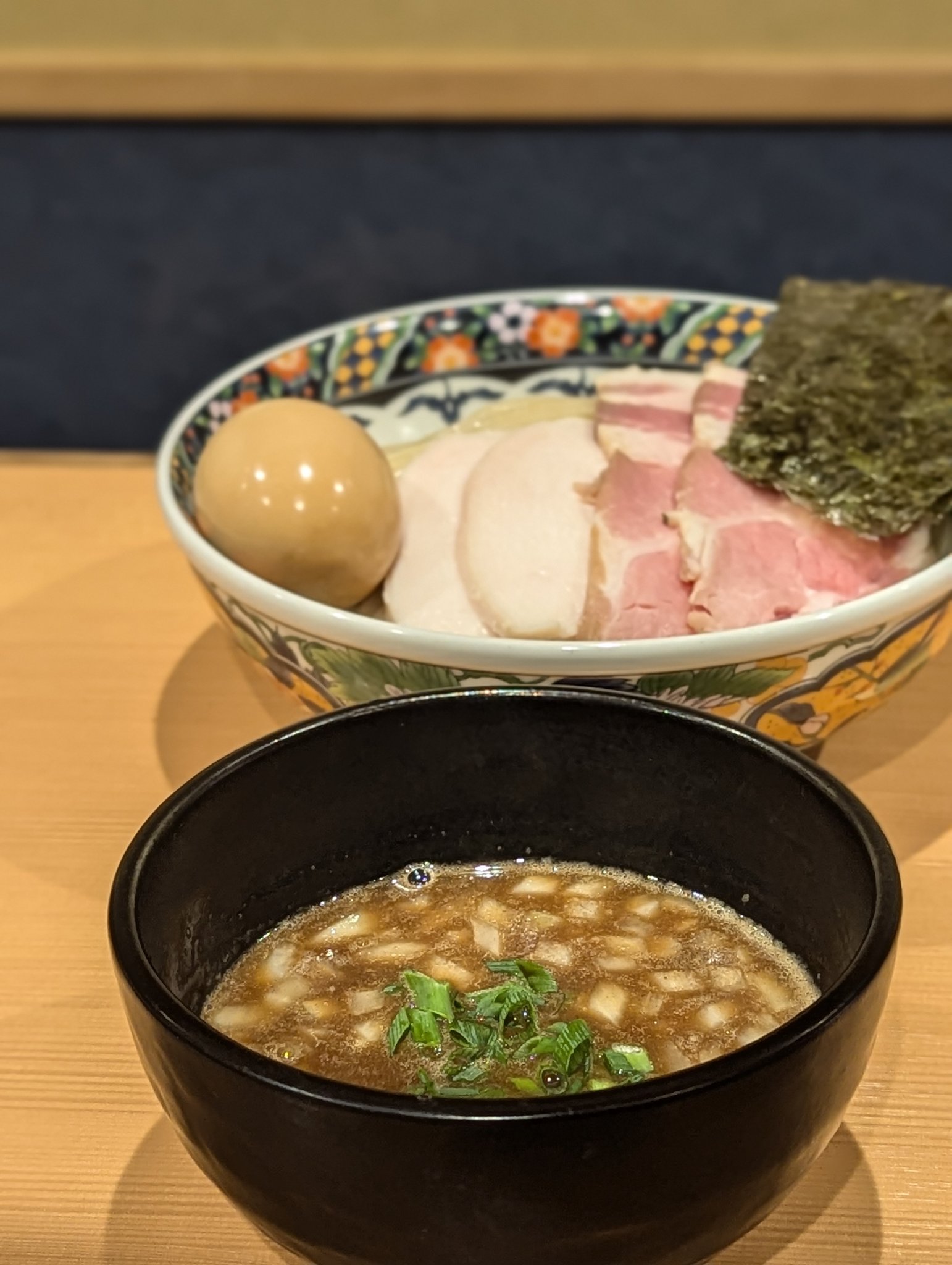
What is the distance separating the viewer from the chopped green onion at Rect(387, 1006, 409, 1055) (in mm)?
606

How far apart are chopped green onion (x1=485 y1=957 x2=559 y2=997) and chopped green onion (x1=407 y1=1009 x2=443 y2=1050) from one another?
59 millimetres

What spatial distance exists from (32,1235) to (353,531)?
554mm

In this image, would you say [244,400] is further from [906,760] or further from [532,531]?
[906,760]

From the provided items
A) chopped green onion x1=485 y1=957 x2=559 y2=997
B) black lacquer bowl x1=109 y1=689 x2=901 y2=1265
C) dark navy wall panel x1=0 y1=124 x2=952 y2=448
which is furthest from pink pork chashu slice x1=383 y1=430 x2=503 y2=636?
dark navy wall panel x1=0 y1=124 x2=952 y2=448

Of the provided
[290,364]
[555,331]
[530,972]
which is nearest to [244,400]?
[290,364]

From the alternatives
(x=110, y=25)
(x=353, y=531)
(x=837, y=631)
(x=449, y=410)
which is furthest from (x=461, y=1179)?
(x=110, y=25)

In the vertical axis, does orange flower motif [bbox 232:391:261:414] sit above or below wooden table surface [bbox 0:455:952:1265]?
above

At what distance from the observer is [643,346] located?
137cm

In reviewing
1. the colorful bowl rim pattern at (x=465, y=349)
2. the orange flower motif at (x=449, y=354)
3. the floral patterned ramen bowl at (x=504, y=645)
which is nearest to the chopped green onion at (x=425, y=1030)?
the floral patterned ramen bowl at (x=504, y=645)

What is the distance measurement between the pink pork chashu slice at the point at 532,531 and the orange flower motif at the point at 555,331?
0.23m

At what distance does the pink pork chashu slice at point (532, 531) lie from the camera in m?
0.96

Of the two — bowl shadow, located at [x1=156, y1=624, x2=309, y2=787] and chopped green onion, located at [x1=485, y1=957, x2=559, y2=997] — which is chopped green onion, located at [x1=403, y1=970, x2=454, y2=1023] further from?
bowl shadow, located at [x1=156, y1=624, x2=309, y2=787]

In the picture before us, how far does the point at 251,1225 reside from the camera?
2.00ft

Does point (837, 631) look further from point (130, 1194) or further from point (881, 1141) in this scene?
point (130, 1194)
